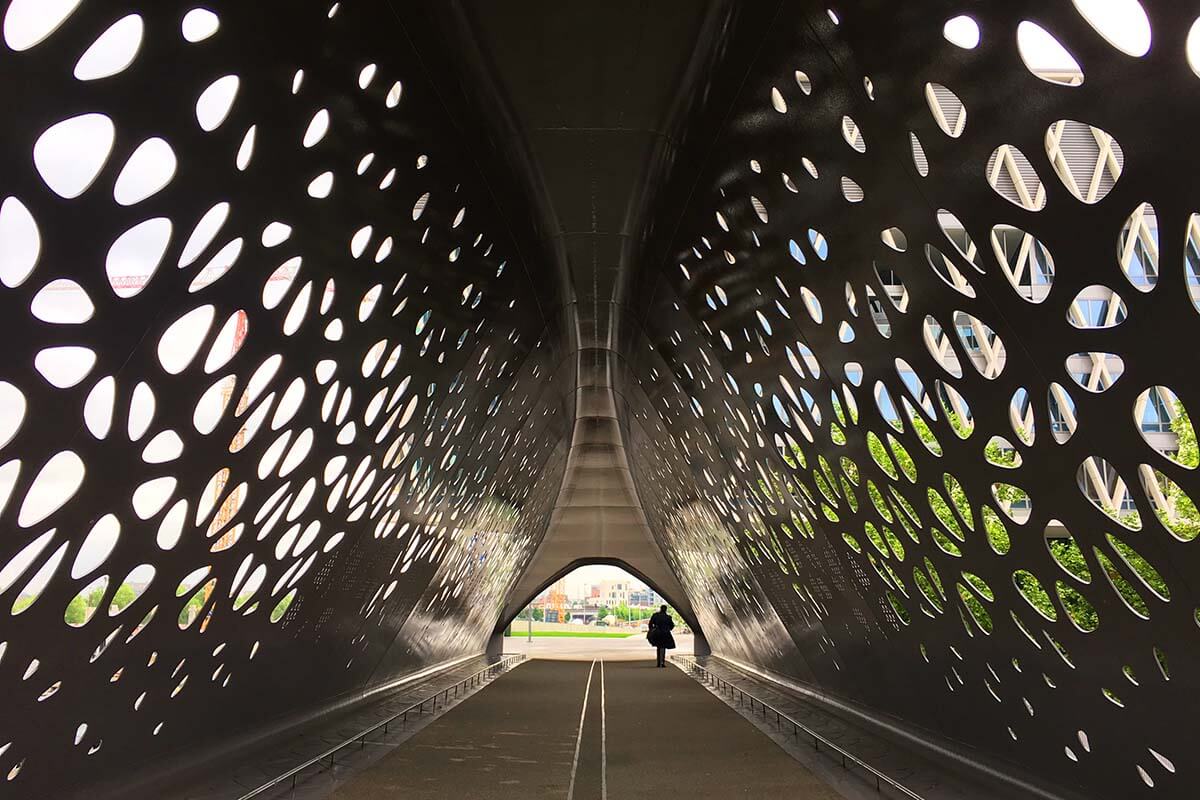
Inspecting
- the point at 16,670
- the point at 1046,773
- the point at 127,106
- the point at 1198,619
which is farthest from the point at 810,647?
the point at 127,106

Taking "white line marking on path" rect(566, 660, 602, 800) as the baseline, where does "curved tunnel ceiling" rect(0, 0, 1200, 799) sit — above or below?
above

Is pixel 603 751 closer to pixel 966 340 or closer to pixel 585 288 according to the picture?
pixel 585 288

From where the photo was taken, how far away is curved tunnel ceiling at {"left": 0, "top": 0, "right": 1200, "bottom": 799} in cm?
488

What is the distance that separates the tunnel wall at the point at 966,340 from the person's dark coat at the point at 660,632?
19.8 meters

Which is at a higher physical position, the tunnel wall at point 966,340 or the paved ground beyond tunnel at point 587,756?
the tunnel wall at point 966,340

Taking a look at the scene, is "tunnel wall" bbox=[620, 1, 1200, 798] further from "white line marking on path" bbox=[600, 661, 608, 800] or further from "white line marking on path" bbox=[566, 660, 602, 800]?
"white line marking on path" bbox=[566, 660, 602, 800]

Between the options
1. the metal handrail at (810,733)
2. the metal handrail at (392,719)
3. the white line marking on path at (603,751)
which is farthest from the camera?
the white line marking on path at (603,751)

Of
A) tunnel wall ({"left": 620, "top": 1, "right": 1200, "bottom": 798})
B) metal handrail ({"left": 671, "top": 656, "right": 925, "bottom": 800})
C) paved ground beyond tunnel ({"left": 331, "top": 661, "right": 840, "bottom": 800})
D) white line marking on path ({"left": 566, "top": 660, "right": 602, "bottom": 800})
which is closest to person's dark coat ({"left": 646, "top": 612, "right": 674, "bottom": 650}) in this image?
metal handrail ({"left": 671, "top": 656, "right": 925, "bottom": 800})

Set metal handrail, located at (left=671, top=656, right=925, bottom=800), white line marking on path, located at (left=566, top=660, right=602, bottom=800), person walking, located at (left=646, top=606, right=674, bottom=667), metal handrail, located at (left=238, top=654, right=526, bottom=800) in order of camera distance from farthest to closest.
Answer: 1. person walking, located at (left=646, top=606, right=674, bottom=667)
2. white line marking on path, located at (left=566, top=660, right=602, bottom=800)
3. metal handrail, located at (left=671, top=656, right=925, bottom=800)
4. metal handrail, located at (left=238, top=654, right=526, bottom=800)

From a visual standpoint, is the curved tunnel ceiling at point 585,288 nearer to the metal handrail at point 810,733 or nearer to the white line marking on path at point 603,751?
the metal handrail at point 810,733

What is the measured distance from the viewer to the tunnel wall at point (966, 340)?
191 inches

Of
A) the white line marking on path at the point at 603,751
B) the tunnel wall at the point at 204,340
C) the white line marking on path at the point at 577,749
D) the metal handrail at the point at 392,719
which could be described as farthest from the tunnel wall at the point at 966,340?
the metal handrail at the point at 392,719

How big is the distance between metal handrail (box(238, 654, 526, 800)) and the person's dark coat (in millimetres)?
5179

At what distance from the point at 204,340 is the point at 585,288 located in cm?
887
